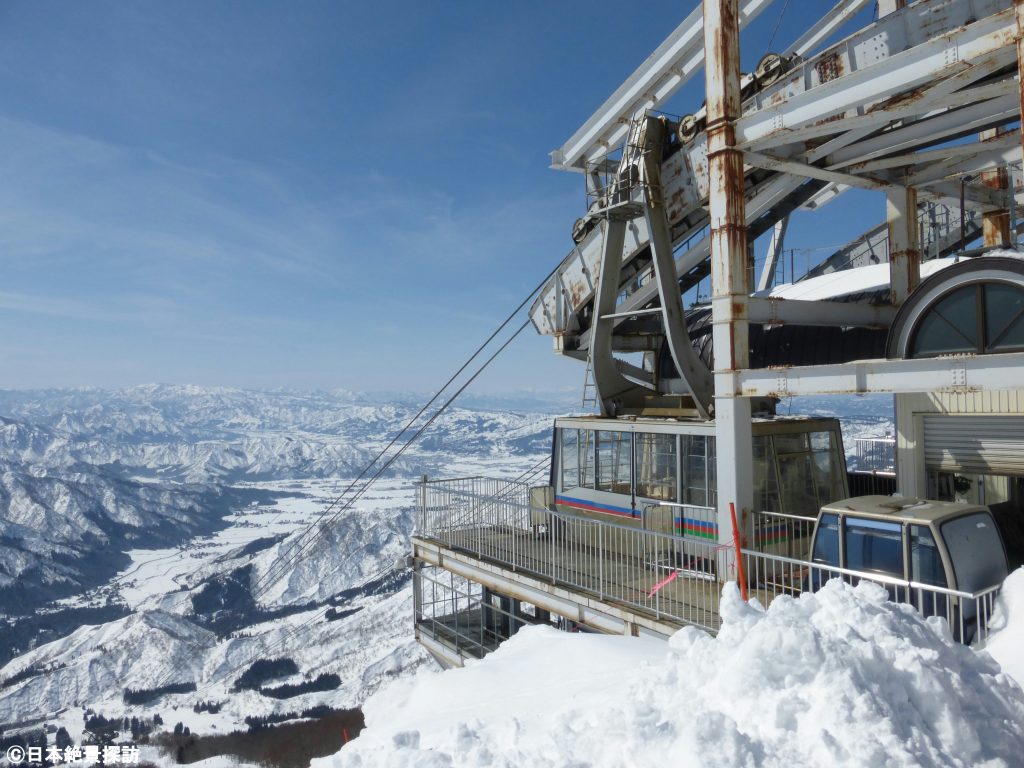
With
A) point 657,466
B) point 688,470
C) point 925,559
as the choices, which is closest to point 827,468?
point 688,470

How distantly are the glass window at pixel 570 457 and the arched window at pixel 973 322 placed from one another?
683cm

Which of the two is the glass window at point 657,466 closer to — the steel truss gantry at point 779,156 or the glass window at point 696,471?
the glass window at point 696,471

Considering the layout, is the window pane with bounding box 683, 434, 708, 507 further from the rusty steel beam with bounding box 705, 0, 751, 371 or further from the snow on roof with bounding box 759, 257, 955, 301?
the snow on roof with bounding box 759, 257, 955, 301

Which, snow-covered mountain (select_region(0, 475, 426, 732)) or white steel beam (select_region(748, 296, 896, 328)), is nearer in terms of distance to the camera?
white steel beam (select_region(748, 296, 896, 328))

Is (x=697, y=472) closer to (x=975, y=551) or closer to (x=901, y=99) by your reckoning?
(x=975, y=551)

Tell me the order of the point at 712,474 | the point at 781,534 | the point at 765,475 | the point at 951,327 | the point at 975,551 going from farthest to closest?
1. the point at 712,474
2. the point at 765,475
3. the point at 781,534
4. the point at 951,327
5. the point at 975,551

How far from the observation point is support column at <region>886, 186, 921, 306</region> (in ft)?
47.1

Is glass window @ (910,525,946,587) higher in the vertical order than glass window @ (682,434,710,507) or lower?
lower

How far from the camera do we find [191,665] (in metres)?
156

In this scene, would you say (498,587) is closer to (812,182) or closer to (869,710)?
(869,710)

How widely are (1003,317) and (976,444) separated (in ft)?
8.69

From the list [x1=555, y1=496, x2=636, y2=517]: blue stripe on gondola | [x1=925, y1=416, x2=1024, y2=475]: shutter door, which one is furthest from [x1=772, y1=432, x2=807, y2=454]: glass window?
[x1=555, y1=496, x2=636, y2=517]: blue stripe on gondola

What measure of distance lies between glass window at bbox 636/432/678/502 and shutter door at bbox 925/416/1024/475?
15.7 ft

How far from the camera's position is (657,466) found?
1401 cm
